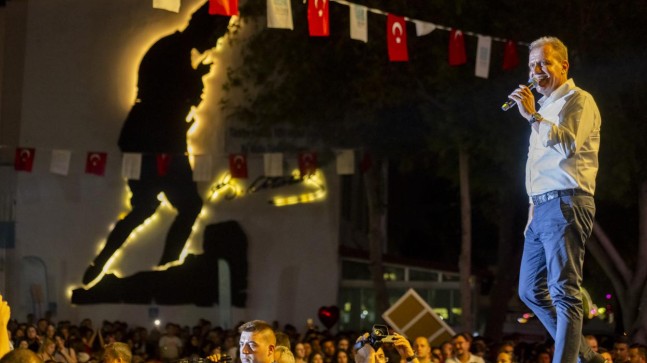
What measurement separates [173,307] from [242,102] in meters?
5.09

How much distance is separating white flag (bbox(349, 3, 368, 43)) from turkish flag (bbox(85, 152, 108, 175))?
417 inches

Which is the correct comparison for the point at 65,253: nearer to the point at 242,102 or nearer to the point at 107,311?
the point at 107,311

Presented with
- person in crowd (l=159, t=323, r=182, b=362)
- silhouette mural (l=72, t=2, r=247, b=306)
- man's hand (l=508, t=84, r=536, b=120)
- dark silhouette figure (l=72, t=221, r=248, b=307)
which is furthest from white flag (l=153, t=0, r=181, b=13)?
dark silhouette figure (l=72, t=221, r=248, b=307)

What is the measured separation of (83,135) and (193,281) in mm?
4233

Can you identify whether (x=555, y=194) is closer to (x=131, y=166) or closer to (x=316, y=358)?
(x=316, y=358)

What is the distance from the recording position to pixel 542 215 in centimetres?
679

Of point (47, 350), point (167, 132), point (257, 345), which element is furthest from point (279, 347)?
point (167, 132)

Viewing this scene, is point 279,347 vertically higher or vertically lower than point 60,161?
lower

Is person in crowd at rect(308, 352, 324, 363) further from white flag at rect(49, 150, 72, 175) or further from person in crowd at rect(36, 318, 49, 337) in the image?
white flag at rect(49, 150, 72, 175)

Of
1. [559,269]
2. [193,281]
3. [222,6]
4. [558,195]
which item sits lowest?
[559,269]

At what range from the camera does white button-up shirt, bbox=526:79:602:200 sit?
21.6 ft

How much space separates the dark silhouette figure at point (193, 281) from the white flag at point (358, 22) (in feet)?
37.1

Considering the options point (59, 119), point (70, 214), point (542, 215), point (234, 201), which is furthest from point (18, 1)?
point (542, 215)

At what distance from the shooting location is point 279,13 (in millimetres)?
15539
